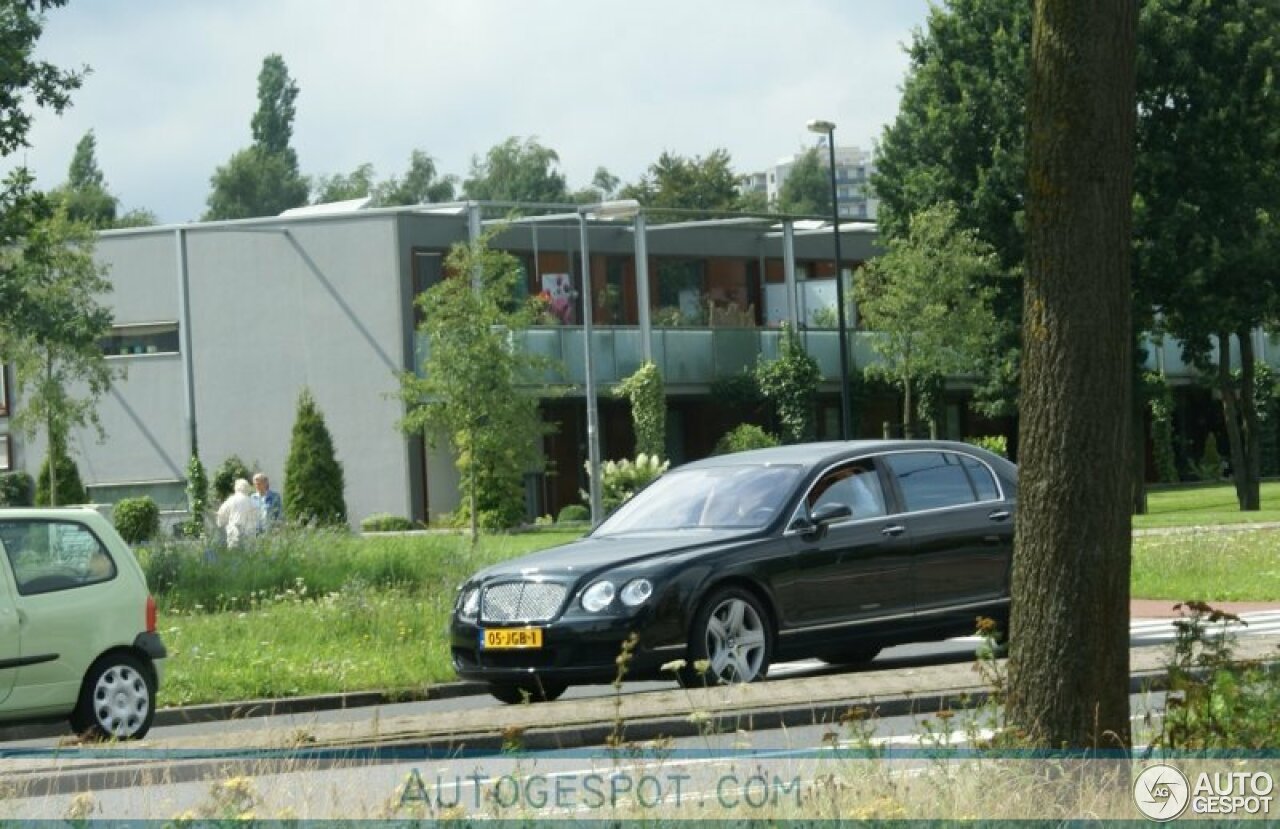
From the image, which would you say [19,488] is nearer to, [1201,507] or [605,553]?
[1201,507]

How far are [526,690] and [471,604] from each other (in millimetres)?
678

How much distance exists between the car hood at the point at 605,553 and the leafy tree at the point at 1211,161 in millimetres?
28074

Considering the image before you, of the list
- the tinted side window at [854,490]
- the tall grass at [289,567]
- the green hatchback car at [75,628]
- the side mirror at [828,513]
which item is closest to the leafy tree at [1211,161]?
the tall grass at [289,567]

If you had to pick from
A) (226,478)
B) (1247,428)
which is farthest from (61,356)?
(1247,428)

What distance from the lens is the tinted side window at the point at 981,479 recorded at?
1655 centimetres

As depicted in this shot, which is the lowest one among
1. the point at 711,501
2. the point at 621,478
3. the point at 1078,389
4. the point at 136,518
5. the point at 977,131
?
the point at 136,518

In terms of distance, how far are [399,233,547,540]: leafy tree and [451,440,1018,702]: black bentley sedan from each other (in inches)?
1111

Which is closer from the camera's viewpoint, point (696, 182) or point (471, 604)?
point (471, 604)

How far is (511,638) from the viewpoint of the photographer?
1437 cm

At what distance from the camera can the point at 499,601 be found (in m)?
14.6

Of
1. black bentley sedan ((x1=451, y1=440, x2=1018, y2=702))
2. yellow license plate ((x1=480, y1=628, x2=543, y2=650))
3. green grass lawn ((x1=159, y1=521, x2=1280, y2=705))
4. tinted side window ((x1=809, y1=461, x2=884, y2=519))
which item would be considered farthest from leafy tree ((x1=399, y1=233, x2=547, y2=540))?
yellow license plate ((x1=480, y1=628, x2=543, y2=650))

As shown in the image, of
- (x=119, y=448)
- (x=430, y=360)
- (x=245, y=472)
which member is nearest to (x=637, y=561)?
(x=430, y=360)

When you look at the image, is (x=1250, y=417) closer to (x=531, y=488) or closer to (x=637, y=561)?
(x=531, y=488)

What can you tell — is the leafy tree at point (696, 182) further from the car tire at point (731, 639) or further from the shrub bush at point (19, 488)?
the car tire at point (731, 639)
